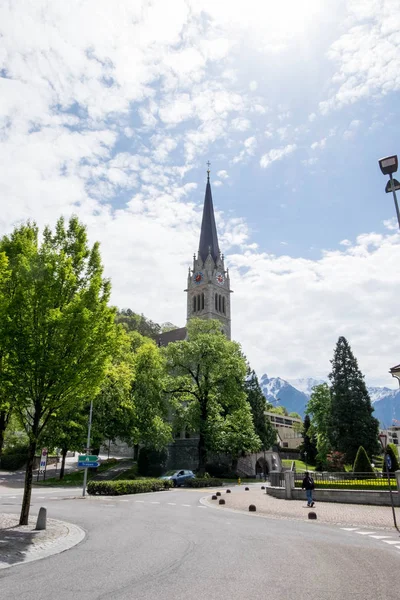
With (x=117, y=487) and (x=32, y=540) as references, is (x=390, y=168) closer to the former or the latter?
(x=32, y=540)

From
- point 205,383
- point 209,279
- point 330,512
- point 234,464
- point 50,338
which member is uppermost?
point 209,279

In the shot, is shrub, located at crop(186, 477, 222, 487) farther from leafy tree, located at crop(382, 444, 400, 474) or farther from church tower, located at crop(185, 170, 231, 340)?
church tower, located at crop(185, 170, 231, 340)

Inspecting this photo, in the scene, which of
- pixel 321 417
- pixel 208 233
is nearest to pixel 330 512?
pixel 321 417

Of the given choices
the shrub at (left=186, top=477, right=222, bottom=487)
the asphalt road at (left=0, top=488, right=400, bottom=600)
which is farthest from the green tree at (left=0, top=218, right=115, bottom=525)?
the shrub at (left=186, top=477, right=222, bottom=487)

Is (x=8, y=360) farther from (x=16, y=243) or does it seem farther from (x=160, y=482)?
(x=160, y=482)

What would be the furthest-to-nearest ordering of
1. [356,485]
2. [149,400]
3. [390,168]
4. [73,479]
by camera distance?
1. [149,400]
2. [73,479]
3. [356,485]
4. [390,168]

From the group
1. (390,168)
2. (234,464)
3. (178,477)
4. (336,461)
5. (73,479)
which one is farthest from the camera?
(234,464)

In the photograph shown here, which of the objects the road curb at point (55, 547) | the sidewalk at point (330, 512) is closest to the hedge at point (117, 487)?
Answer: the sidewalk at point (330, 512)

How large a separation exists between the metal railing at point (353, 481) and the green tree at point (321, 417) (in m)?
29.9

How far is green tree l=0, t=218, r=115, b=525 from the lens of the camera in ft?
43.5

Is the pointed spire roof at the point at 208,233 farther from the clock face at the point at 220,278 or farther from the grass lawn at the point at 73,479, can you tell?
the grass lawn at the point at 73,479

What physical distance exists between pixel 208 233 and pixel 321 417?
4279cm

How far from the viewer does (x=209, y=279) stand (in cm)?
8488

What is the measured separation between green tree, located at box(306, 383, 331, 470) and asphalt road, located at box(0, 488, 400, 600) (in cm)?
4568
